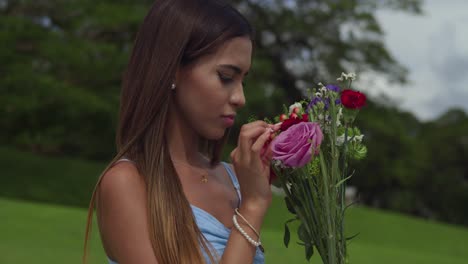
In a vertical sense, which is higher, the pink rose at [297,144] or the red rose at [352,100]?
the red rose at [352,100]

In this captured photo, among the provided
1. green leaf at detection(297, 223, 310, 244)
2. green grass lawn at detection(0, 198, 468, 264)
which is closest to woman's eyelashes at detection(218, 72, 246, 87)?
green leaf at detection(297, 223, 310, 244)

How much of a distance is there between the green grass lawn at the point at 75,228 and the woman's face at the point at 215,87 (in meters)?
2.73

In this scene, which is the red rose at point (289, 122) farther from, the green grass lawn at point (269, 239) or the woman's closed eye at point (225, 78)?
the green grass lawn at point (269, 239)

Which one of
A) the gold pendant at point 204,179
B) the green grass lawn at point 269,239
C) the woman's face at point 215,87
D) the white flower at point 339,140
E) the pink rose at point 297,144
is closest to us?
the pink rose at point 297,144

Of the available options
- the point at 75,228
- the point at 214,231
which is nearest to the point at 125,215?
the point at 214,231

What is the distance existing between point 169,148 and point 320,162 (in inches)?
22.6

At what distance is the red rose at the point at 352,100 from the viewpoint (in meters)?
2.06

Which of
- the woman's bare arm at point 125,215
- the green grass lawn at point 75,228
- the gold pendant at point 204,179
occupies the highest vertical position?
the gold pendant at point 204,179

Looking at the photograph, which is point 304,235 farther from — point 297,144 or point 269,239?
point 269,239

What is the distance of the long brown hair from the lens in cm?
213

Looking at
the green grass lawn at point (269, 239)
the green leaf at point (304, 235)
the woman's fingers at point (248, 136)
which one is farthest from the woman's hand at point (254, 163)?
the green grass lawn at point (269, 239)

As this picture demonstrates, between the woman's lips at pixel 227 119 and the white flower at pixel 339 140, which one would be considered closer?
the white flower at pixel 339 140

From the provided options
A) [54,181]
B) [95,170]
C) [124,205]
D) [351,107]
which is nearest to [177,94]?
[124,205]

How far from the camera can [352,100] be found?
2.07 m
